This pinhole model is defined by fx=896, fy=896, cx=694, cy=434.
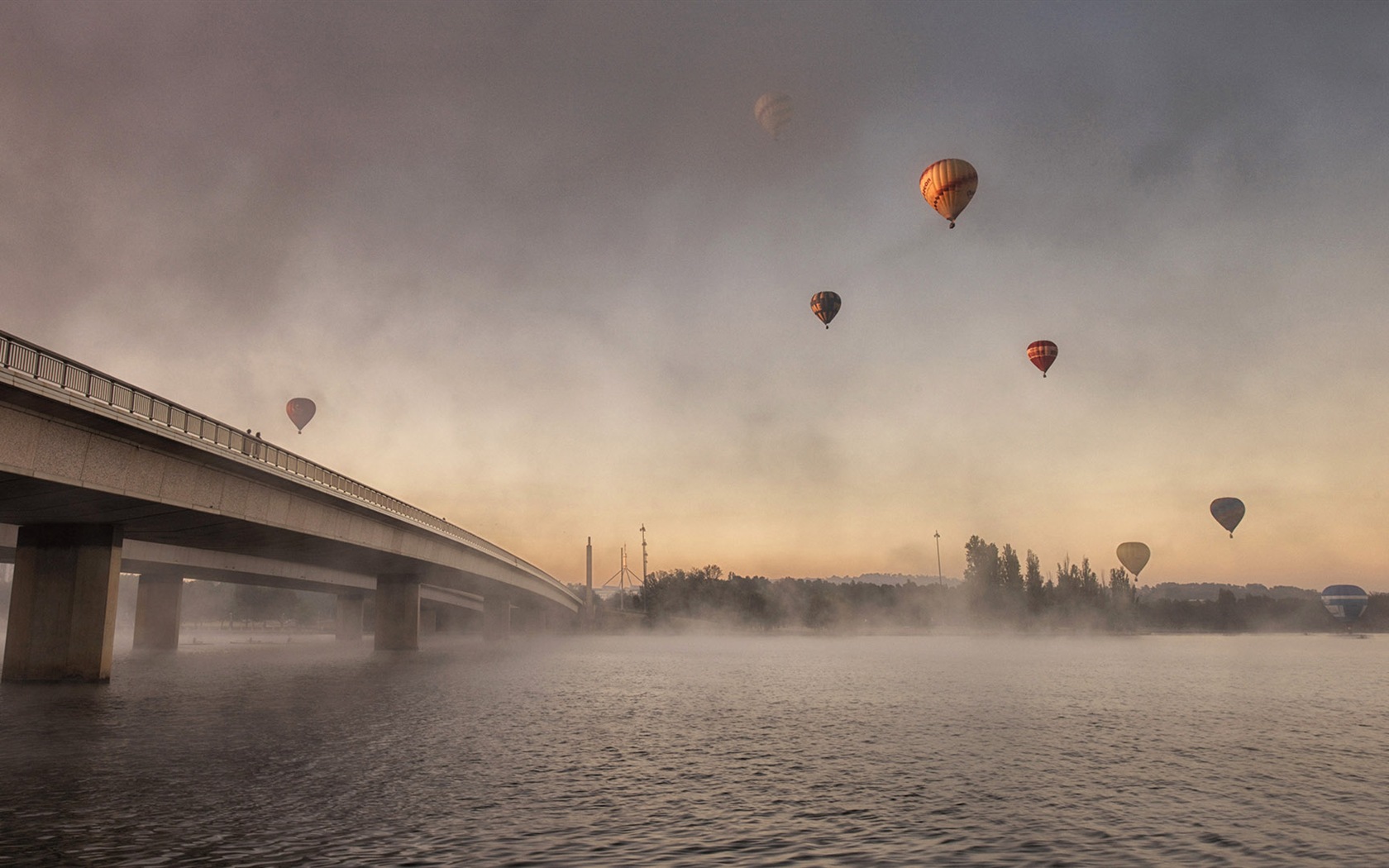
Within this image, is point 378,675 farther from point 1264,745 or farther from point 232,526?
point 1264,745

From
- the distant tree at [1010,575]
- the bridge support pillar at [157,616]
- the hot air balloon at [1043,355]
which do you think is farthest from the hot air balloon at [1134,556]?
the bridge support pillar at [157,616]

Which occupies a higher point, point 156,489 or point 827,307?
point 827,307

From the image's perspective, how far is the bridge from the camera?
34031 millimetres

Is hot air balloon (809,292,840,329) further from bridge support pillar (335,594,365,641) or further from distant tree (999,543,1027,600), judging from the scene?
distant tree (999,543,1027,600)

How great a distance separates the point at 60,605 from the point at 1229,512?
134412 mm

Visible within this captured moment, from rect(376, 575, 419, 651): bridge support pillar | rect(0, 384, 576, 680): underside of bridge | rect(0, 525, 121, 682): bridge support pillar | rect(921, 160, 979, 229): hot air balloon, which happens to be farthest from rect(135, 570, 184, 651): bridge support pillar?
rect(921, 160, 979, 229): hot air balloon

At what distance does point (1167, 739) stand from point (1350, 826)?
44.7 feet

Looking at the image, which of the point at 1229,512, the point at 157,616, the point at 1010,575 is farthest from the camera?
the point at 1010,575

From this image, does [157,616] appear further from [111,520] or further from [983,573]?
[983,573]

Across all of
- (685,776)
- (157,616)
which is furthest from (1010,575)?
(685,776)

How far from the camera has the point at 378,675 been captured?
61875 mm

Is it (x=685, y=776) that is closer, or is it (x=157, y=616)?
(x=685, y=776)

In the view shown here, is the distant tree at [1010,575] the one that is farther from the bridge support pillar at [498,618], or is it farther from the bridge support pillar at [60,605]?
the bridge support pillar at [60,605]

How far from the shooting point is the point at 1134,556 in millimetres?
146625
